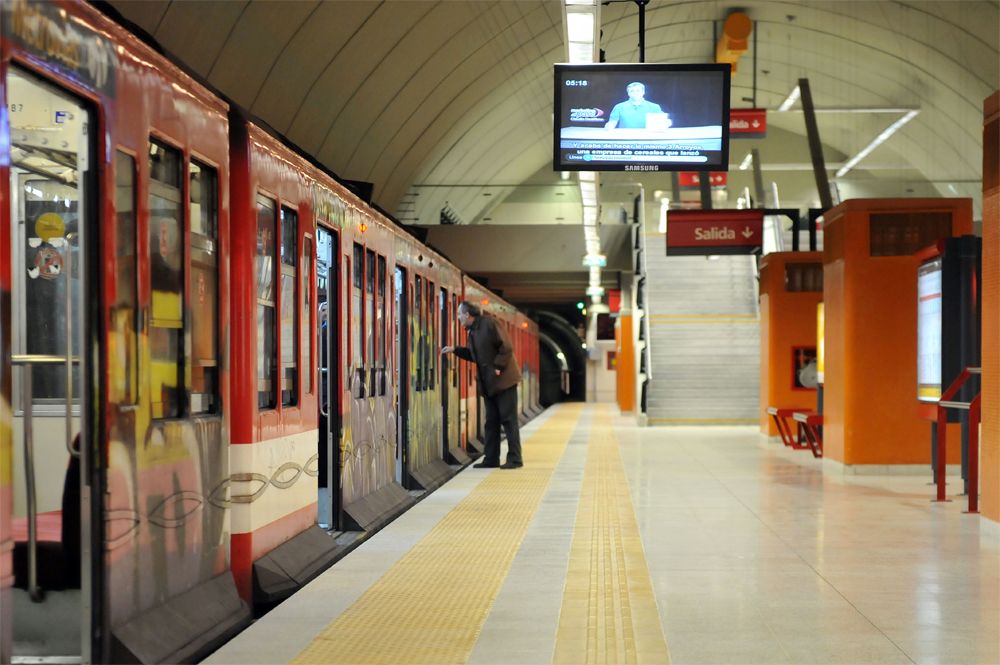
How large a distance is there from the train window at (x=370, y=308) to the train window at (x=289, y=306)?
230cm

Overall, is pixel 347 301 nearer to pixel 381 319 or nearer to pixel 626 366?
pixel 381 319

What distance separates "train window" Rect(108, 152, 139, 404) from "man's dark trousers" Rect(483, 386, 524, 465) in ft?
30.2

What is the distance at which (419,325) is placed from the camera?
470 inches

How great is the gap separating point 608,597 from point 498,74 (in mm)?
19859

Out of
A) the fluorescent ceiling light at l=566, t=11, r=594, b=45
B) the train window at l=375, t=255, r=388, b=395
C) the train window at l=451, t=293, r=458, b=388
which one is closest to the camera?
the train window at l=375, t=255, r=388, b=395

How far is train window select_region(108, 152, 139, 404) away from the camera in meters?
4.32

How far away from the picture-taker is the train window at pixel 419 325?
11.7 meters

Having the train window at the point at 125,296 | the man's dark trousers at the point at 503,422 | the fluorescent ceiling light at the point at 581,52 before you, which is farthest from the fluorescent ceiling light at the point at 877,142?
the train window at the point at 125,296

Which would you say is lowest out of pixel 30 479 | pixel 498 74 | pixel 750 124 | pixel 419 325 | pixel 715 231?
pixel 30 479

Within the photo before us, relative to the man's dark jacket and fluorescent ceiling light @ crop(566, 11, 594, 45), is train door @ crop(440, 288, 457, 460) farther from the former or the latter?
fluorescent ceiling light @ crop(566, 11, 594, 45)

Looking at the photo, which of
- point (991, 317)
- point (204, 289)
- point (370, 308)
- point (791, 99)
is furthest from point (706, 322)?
point (204, 289)

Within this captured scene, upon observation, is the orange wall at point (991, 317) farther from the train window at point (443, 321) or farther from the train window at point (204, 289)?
the train window at point (443, 321)

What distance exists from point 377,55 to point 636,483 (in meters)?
9.41

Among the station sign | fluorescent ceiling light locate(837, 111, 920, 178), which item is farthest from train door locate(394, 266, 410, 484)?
fluorescent ceiling light locate(837, 111, 920, 178)
